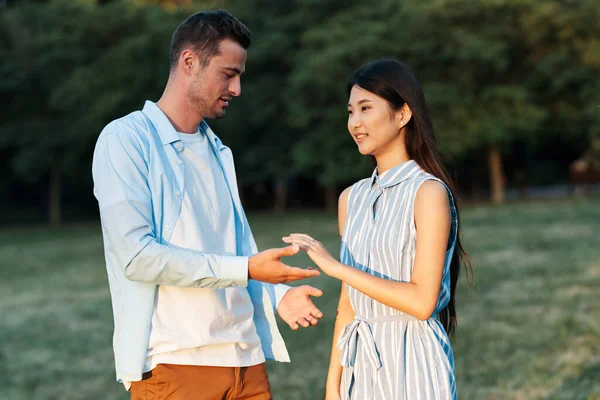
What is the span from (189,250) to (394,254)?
77 centimetres

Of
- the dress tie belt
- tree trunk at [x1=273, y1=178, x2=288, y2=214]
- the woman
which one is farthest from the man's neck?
tree trunk at [x1=273, y1=178, x2=288, y2=214]

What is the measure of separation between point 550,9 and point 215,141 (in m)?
26.9

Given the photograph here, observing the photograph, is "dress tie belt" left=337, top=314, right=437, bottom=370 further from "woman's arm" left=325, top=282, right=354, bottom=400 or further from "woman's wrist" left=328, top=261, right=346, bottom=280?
"woman's wrist" left=328, top=261, right=346, bottom=280

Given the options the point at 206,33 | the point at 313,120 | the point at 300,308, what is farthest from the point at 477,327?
the point at 313,120

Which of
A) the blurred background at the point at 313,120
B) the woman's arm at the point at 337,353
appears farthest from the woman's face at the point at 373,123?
the blurred background at the point at 313,120

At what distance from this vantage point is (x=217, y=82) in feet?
10.6

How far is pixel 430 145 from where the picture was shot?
3064 millimetres

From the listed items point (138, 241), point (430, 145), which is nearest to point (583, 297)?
point (430, 145)

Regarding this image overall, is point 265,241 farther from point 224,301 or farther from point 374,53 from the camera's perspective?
point 224,301

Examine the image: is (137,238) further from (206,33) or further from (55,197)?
(55,197)

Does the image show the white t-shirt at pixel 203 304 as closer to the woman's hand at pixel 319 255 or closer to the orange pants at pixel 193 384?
the orange pants at pixel 193 384

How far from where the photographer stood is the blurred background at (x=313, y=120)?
50.7 ft

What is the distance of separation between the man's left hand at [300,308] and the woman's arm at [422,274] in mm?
474

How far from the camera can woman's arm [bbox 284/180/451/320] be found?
2.81m
